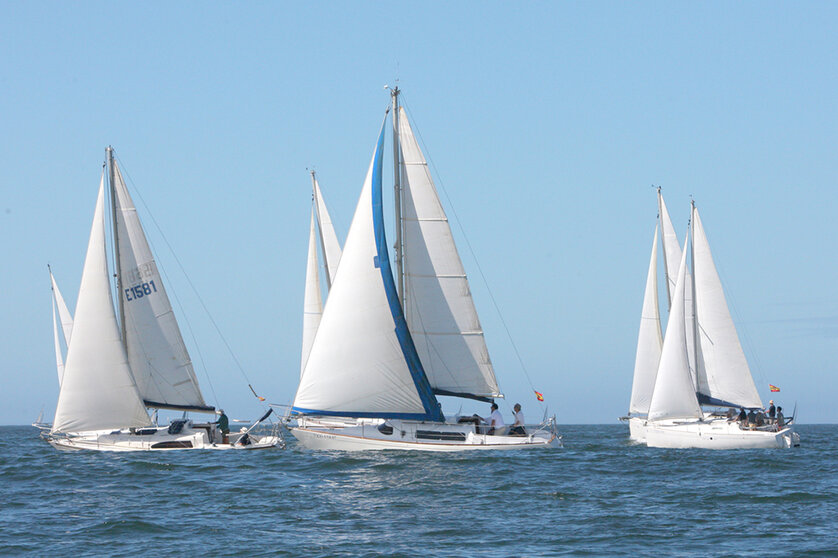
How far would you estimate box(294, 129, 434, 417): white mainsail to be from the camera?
32.2 meters

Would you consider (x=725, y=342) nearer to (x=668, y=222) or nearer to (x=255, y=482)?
(x=668, y=222)

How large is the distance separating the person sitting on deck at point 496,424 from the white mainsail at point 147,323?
1151 cm

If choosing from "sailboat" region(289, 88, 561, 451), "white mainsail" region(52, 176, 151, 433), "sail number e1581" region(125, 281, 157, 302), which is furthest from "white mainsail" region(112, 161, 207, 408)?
"sailboat" region(289, 88, 561, 451)

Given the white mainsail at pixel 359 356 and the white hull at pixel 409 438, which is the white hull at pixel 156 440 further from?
the white mainsail at pixel 359 356

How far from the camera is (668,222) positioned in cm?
4956

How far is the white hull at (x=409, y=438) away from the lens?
32219 millimetres

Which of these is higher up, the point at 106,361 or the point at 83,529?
the point at 106,361

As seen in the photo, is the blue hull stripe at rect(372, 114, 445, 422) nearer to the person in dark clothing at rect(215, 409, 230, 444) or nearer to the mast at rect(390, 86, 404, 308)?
the mast at rect(390, 86, 404, 308)

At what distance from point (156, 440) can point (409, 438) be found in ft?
29.5

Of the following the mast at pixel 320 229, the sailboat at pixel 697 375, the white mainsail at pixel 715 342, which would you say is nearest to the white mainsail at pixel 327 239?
the mast at pixel 320 229

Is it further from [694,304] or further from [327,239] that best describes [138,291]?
[694,304]

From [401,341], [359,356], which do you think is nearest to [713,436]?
[401,341]

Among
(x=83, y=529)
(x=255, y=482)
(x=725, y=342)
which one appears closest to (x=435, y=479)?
(x=255, y=482)

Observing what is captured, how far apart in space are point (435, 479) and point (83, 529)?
949 cm
